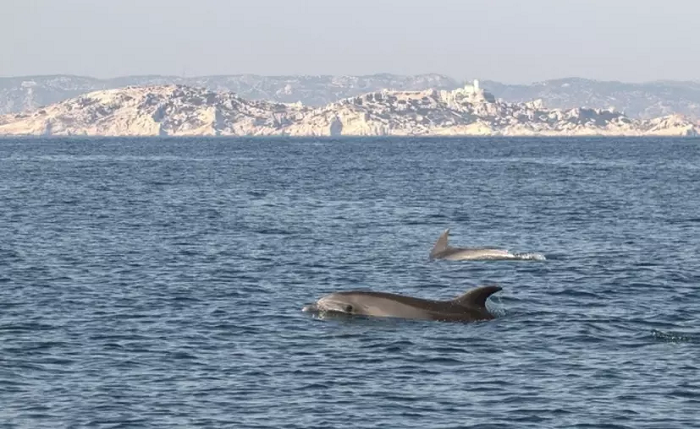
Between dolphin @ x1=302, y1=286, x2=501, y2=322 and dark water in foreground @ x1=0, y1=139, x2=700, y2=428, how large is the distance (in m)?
0.60

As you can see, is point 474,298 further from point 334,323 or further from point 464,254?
point 464,254

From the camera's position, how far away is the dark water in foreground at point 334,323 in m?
24.3

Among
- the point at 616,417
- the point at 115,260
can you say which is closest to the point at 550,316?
the point at 616,417

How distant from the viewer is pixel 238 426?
74.8ft

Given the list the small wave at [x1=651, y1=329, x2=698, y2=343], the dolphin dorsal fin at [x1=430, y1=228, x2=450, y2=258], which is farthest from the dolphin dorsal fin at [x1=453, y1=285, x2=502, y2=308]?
the dolphin dorsal fin at [x1=430, y1=228, x2=450, y2=258]

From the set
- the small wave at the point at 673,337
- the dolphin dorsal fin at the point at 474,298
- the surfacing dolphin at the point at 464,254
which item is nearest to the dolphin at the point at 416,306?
the dolphin dorsal fin at the point at 474,298

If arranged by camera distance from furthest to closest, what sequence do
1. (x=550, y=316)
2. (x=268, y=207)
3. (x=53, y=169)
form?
(x=53, y=169) < (x=268, y=207) < (x=550, y=316)

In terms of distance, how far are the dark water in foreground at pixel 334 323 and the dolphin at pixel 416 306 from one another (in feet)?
1.97

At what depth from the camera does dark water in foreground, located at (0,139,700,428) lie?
79.6 feet

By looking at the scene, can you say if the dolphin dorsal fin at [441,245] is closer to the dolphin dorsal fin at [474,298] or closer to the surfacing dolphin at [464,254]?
the surfacing dolphin at [464,254]

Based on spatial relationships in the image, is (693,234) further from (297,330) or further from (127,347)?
(127,347)

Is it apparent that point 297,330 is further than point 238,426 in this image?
Yes

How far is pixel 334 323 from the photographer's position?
33.0m

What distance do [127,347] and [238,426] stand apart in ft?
25.4
